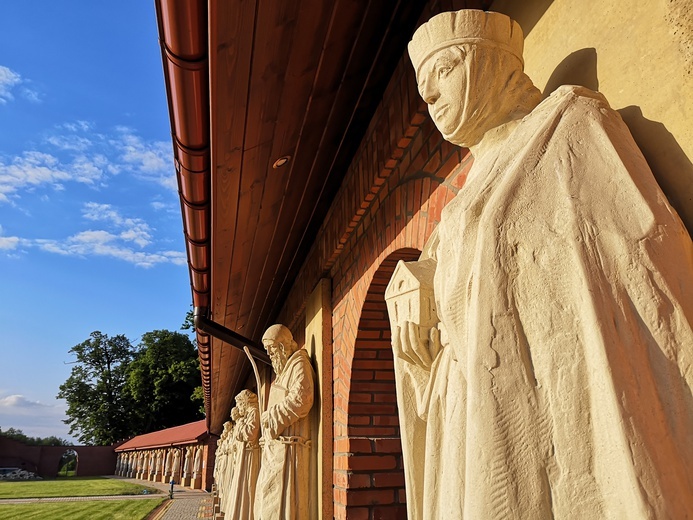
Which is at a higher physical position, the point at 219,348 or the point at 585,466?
the point at 219,348

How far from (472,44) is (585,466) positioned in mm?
958

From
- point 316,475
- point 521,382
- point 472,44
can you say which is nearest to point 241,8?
point 472,44

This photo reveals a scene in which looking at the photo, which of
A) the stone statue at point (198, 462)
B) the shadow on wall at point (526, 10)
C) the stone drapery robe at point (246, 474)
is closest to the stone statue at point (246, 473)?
the stone drapery robe at point (246, 474)

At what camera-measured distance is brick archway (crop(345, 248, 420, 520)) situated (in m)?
3.16

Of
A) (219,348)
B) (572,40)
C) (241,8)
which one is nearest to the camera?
(572,40)

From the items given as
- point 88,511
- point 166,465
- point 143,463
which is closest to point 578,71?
point 88,511

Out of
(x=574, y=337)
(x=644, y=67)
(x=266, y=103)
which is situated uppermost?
(x=266, y=103)

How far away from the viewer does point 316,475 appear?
3.84 meters

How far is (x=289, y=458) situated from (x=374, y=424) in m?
0.96

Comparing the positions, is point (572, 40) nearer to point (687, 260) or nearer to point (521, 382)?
point (687, 260)

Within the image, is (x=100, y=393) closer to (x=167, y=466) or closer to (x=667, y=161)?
(x=167, y=466)

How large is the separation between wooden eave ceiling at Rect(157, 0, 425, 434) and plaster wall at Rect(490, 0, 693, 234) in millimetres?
985

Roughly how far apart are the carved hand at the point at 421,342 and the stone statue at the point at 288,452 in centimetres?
261

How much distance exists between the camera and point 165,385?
4169cm
